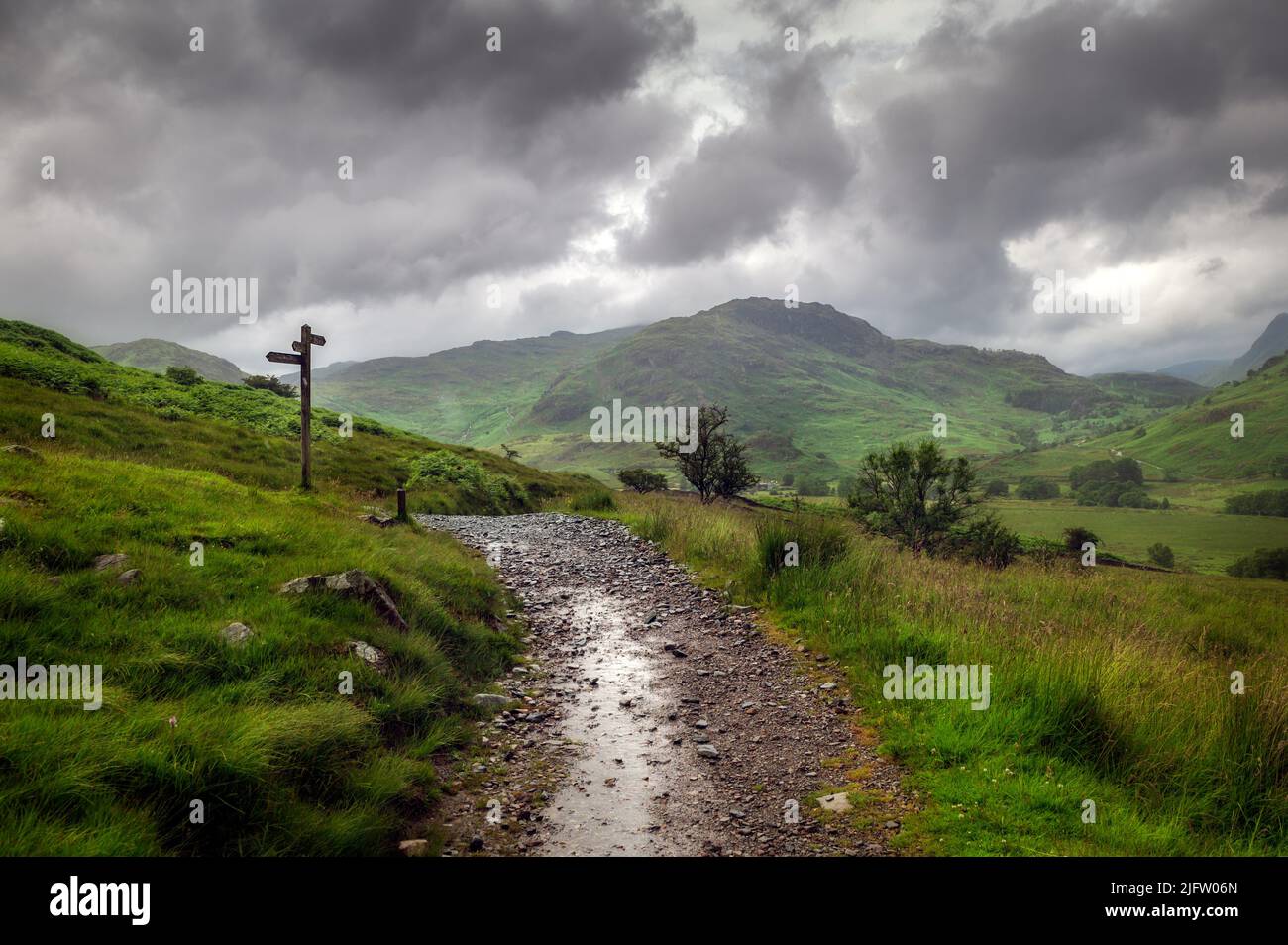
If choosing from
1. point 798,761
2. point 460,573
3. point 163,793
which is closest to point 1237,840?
point 798,761

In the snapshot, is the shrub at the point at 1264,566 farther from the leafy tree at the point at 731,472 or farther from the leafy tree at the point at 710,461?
the leafy tree at the point at 710,461

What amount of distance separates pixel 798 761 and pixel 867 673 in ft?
7.26

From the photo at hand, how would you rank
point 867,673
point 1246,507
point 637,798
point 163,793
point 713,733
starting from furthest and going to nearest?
point 1246,507 < point 867,673 < point 713,733 < point 637,798 < point 163,793

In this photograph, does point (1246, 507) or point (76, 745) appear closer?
point (76, 745)

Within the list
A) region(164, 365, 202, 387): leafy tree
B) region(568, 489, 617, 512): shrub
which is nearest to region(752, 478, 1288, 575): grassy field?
region(568, 489, 617, 512): shrub

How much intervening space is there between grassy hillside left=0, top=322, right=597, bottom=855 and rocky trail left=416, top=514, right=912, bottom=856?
0.75m

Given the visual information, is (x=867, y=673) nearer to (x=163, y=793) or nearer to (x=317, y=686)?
(x=317, y=686)

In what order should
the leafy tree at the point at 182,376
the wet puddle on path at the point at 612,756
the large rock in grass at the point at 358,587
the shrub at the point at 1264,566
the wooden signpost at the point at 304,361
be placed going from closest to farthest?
the wet puddle on path at the point at 612,756 < the large rock in grass at the point at 358,587 < the wooden signpost at the point at 304,361 < the leafy tree at the point at 182,376 < the shrub at the point at 1264,566

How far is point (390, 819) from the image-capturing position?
17.1ft

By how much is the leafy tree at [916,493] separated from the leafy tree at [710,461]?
9.42 metres

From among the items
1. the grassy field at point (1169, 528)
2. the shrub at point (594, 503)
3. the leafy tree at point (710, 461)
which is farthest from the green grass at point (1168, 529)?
the shrub at point (594, 503)

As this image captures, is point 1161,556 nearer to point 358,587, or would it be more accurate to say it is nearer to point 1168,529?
point 1168,529

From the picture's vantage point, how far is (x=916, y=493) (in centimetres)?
4309

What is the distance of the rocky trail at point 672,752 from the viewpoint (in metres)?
5.51
